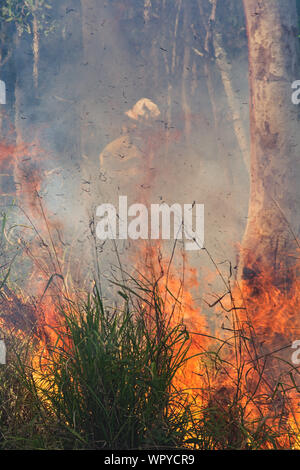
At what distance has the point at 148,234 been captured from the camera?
98.4 inches

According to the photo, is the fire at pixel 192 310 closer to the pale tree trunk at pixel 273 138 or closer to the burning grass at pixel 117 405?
the pale tree trunk at pixel 273 138

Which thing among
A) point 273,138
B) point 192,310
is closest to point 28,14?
point 273,138

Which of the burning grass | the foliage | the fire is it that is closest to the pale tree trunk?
the fire

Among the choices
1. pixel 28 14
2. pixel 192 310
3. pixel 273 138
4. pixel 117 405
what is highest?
pixel 28 14

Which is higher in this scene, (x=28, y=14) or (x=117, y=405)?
(x=28, y=14)

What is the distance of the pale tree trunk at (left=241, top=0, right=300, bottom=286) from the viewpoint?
2.47 m

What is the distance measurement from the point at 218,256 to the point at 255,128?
72 centimetres

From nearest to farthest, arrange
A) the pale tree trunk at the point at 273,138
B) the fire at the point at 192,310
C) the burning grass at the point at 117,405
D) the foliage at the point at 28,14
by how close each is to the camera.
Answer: the burning grass at the point at 117,405 → the fire at the point at 192,310 → the pale tree trunk at the point at 273,138 → the foliage at the point at 28,14

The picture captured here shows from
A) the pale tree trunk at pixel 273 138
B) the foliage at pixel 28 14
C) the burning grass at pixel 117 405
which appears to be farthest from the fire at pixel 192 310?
the foliage at pixel 28 14

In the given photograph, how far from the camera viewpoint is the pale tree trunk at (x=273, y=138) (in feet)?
8.09

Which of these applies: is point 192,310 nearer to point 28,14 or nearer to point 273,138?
point 273,138

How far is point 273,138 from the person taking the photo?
8.20 feet

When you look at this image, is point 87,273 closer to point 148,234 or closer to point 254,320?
point 148,234

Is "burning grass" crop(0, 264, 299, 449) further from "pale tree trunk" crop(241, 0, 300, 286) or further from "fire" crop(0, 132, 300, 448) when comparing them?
"pale tree trunk" crop(241, 0, 300, 286)
